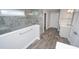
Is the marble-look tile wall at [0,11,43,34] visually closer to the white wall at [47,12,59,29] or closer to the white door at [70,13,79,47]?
the white wall at [47,12,59,29]

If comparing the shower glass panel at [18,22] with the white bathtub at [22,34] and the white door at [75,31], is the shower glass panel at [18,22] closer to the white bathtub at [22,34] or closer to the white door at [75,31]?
the white bathtub at [22,34]

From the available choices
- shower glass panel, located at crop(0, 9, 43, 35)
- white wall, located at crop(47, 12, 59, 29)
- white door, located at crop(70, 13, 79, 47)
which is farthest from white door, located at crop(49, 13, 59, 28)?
white door, located at crop(70, 13, 79, 47)

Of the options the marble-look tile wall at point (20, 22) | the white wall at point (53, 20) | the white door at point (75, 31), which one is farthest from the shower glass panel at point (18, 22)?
the white door at point (75, 31)

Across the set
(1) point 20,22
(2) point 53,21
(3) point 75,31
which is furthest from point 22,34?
(3) point 75,31

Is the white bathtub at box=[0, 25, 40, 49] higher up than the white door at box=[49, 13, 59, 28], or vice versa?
the white door at box=[49, 13, 59, 28]

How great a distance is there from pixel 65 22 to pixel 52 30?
0.27 m

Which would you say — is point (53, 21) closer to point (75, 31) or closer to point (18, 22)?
point (75, 31)

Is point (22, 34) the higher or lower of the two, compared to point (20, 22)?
lower

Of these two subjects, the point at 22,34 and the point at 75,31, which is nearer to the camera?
the point at 75,31

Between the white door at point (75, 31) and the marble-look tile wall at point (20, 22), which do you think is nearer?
the white door at point (75, 31)

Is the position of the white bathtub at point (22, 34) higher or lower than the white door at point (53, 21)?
lower

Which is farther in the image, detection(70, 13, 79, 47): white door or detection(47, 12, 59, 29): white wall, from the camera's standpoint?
detection(47, 12, 59, 29): white wall

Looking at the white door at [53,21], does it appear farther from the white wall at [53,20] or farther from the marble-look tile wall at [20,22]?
the marble-look tile wall at [20,22]
